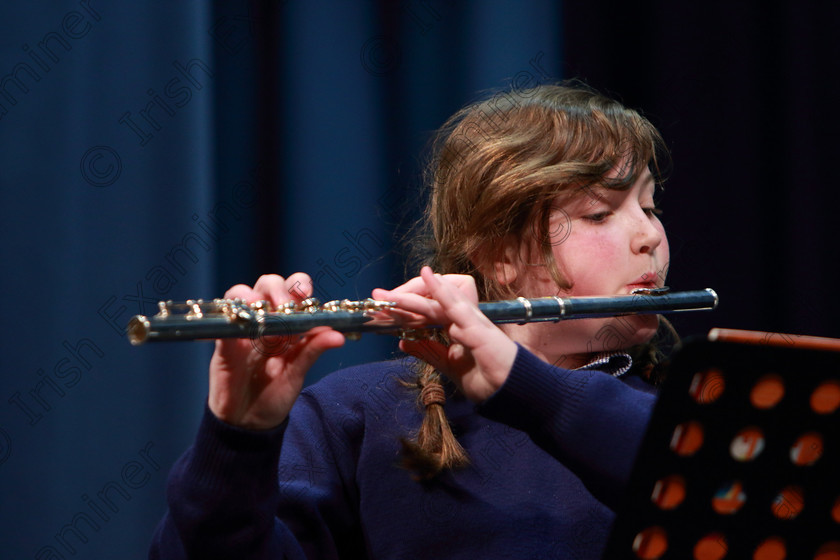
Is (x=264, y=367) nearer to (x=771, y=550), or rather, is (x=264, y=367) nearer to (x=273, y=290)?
(x=273, y=290)

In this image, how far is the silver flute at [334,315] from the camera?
0.73 m

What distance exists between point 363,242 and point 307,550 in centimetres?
63

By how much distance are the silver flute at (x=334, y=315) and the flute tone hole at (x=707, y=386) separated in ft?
1.11

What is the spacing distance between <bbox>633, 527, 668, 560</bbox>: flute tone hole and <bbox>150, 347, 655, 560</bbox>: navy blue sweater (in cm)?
15

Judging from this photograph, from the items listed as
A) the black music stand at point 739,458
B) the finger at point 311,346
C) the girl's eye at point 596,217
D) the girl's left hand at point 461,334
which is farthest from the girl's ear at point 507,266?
the black music stand at point 739,458

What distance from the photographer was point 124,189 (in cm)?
132

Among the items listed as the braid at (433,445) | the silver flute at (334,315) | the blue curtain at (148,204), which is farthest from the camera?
the blue curtain at (148,204)

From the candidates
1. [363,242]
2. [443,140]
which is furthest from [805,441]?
[363,242]

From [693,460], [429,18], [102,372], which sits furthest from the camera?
[429,18]

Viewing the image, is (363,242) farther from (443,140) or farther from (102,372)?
(102,372)

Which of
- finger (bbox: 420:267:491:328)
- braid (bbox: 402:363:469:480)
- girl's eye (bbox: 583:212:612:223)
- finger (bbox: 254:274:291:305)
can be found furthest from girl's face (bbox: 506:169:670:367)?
finger (bbox: 254:274:291:305)

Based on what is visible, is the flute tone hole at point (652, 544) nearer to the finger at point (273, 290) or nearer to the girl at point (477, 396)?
the girl at point (477, 396)

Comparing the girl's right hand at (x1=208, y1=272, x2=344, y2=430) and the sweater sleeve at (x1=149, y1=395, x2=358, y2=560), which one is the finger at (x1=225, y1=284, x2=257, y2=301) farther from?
the sweater sleeve at (x1=149, y1=395, x2=358, y2=560)

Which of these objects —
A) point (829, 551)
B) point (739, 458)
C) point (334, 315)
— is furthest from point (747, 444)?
point (334, 315)
